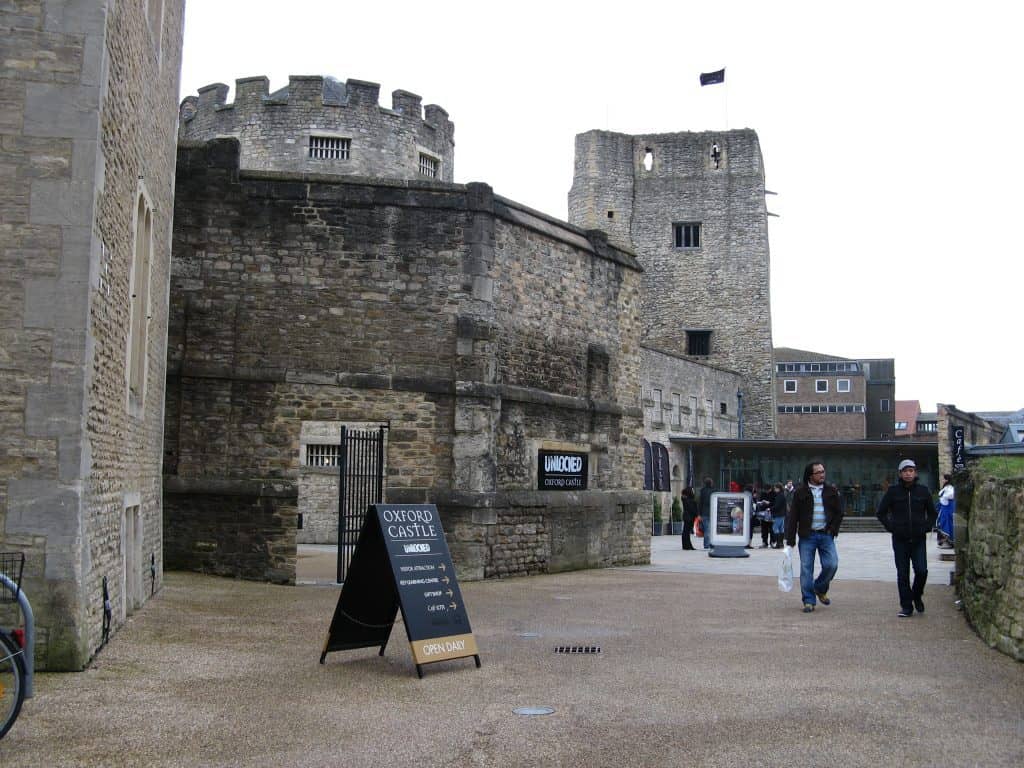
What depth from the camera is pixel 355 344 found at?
15.7 metres

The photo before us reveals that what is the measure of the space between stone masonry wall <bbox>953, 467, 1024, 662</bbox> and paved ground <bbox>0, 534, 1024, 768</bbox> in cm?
25

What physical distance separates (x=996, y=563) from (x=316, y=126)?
1007 inches

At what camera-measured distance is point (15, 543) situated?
7660mm

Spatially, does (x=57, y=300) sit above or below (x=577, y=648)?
above

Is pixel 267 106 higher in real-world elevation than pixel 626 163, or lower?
lower

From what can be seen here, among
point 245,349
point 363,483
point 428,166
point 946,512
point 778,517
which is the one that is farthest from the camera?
point 428,166

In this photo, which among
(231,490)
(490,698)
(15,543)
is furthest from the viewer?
(231,490)

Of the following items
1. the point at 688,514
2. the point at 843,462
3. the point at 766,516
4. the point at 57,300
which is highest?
the point at 57,300

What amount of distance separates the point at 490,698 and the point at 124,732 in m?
2.24

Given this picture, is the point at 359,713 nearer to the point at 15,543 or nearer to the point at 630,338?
the point at 15,543

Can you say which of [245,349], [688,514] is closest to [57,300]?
[245,349]

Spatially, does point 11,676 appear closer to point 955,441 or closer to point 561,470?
point 561,470

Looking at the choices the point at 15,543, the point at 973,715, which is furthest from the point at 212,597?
the point at 973,715

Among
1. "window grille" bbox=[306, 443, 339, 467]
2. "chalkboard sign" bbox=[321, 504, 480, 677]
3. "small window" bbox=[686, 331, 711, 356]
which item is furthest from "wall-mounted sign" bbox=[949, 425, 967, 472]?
"small window" bbox=[686, 331, 711, 356]
